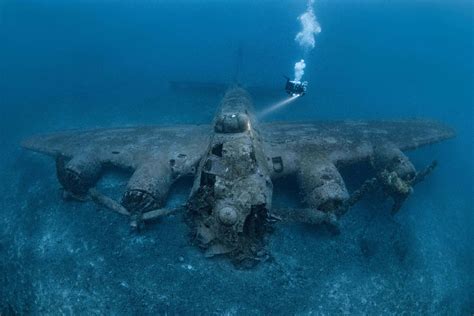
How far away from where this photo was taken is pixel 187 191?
15.9 meters

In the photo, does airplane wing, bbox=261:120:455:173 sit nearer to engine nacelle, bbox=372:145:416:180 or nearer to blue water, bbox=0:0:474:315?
engine nacelle, bbox=372:145:416:180

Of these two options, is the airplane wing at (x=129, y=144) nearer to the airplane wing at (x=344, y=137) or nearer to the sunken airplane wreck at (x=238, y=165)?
the sunken airplane wreck at (x=238, y=165)

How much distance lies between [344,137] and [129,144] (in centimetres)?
1063

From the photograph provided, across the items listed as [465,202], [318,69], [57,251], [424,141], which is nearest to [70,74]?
[318,69]

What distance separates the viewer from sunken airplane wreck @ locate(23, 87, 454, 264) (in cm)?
1075

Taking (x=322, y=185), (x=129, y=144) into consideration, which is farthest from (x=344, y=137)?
(x=129, y=144)

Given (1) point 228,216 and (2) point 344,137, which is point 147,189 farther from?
(2) point 344,137

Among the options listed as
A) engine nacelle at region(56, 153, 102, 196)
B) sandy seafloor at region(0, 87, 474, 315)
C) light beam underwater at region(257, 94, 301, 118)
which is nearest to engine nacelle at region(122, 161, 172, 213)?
sandy seafloor at region(0, 87, 474, 315)

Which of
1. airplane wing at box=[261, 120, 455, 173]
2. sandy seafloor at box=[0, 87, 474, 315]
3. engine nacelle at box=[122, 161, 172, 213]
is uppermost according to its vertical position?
airplane wing at box=[261, 120, 455, 173]

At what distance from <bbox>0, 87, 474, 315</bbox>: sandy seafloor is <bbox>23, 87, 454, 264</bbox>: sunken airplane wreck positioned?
1.09 metres

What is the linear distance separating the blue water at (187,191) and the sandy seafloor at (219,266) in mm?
48

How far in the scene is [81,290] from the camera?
1181 centimetres

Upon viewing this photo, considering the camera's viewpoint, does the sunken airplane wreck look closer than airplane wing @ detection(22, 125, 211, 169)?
Yes

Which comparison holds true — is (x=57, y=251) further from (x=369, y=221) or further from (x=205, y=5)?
(x=205, y=5)
